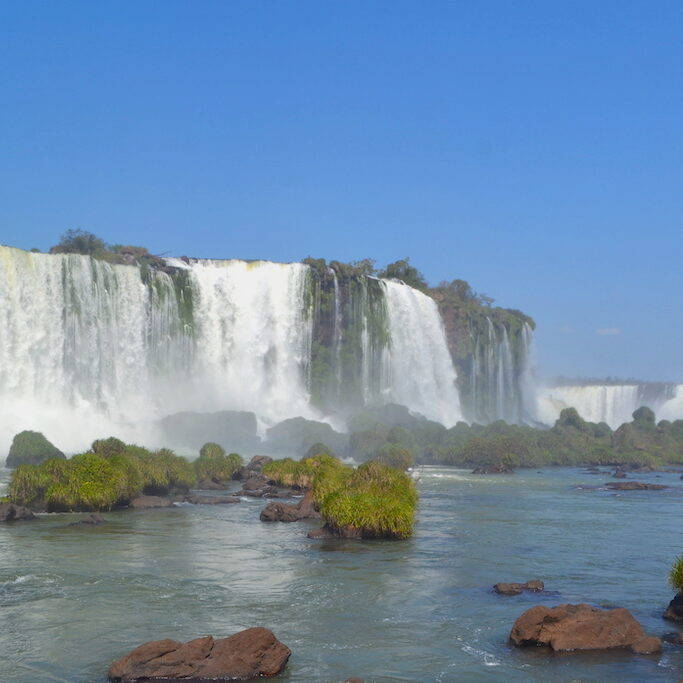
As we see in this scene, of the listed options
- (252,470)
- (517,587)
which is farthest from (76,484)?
(252,470)

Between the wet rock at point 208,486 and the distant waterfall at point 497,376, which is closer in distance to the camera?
the wet rock at point 208,486

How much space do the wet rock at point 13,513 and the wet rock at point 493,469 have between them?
26.2 m

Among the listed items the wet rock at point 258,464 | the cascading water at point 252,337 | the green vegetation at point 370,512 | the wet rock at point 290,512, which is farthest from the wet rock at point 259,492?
the cascading water at point 252,337

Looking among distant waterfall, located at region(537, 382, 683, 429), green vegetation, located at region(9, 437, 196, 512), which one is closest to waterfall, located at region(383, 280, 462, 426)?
distant waterfall, located at region(537, 382, 683, 429)

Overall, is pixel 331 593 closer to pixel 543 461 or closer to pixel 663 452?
pixel 543 461

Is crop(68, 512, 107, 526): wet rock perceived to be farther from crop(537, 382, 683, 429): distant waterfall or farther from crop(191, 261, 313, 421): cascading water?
crop(537, 382, 683, 429): distant waterfall

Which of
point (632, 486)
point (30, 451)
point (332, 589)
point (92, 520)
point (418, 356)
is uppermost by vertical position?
point (418, 356)

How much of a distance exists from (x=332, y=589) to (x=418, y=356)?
5902 cm

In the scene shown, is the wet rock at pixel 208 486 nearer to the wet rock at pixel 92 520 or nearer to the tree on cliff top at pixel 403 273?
the wet rock at pixel 92 520

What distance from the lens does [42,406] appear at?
53.5 meters

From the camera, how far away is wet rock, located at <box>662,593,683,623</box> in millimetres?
15961

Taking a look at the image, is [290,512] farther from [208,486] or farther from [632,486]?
[632,486]

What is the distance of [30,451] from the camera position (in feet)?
126

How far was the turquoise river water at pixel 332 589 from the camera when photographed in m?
13.6
